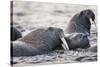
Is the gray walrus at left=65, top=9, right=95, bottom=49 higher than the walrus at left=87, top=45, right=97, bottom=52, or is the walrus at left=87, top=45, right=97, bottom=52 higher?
the gray walrus at left=65, top=9, right=95, bottom=49

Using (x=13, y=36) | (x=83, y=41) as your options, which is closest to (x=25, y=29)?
(x=13, y=36)

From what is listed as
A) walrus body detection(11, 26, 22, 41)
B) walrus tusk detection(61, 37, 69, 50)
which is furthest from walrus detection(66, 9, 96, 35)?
walrus body detection(11, 26, 22, 41)

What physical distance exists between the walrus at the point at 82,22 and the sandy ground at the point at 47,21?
56mm

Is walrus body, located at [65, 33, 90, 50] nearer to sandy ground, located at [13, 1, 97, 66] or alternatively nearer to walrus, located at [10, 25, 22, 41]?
sandy ground, located at [13, 1, 97, 66]

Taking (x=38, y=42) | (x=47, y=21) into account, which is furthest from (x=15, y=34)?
(x=47, y=21)

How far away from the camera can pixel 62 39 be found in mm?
2336

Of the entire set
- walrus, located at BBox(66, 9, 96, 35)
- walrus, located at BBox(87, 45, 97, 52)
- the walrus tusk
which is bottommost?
walrus, located at BBox(87, 45, 97, 52)

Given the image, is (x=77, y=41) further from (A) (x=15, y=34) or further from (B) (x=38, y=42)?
(A) (x=15, y=34)

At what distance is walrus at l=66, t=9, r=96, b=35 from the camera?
2.41 metres

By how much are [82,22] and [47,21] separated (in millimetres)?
522

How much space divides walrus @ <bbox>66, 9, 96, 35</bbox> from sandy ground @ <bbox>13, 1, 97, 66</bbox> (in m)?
0.06

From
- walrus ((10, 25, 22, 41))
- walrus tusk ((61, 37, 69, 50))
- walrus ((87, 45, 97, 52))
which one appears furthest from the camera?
walrus ((87, 45, 97, 52))

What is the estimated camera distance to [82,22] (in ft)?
8.14

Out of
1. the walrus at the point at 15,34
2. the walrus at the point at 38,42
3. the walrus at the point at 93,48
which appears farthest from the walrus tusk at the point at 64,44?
the walrus at the point at 15,34
